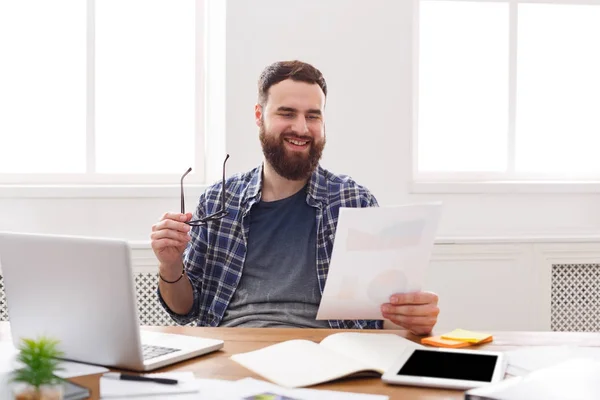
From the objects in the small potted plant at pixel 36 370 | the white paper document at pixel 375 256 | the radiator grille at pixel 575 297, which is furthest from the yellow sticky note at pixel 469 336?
the radiator grille at pixel 575 297

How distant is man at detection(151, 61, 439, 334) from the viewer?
74.6 inches

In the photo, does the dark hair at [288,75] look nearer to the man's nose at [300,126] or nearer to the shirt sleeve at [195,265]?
the man's nose at [300,126]

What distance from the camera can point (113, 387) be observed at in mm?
1184

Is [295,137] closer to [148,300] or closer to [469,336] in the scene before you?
[469,336]

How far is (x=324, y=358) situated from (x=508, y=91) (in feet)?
7.70

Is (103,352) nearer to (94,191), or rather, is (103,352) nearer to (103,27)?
(94,191)

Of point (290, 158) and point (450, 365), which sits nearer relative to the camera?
point (450, 365)

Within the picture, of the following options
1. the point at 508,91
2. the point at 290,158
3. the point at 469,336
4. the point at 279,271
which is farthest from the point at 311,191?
the point at 508,91

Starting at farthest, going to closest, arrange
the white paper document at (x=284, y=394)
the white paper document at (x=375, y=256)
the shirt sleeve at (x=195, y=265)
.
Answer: the shirt sleeve at (x=195, y=265) < the white paper document at (x=375, y=256) < the white paper document at (x=284, y=394)

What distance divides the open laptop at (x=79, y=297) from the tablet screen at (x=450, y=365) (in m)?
0.42

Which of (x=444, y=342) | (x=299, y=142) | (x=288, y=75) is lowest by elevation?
(x=444, y=342)

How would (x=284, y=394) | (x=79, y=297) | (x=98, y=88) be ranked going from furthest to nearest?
(x=98, y=88) → (x=79, y=297) → (x=284, y=394)

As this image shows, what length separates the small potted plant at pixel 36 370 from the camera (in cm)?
74

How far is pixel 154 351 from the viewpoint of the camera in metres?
1.40
